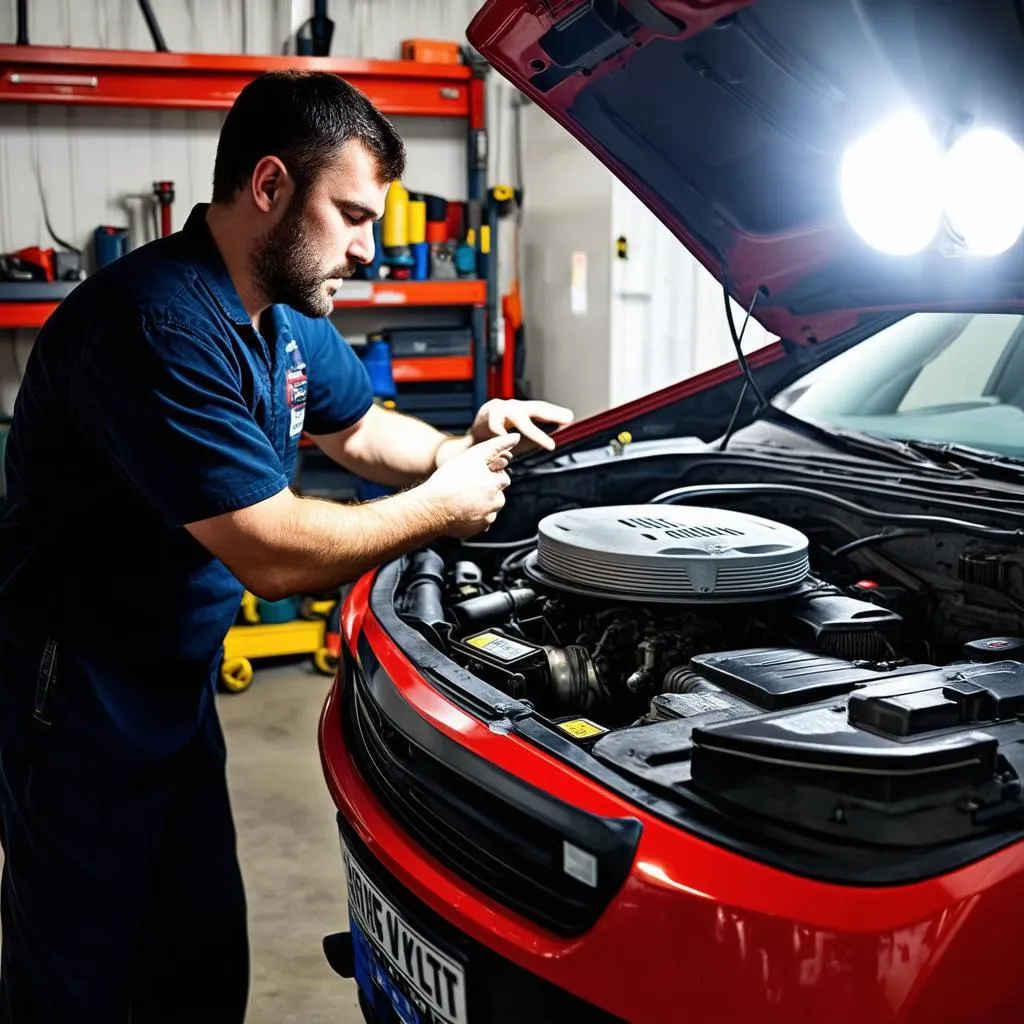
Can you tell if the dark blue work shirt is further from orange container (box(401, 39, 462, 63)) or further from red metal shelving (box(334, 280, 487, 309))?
orange container (box(401, 39, 462, 63))

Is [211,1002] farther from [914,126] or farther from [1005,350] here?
[1005,350]

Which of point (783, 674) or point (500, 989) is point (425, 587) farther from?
point (500, 989)

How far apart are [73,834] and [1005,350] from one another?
186 centimetres

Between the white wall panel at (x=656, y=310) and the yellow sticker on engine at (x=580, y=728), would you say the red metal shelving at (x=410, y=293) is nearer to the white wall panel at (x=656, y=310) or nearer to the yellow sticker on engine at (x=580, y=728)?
the white wall panel at (x=656, y=310)

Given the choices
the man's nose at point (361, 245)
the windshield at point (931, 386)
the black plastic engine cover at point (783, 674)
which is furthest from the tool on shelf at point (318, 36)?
the black plastic engine cover at point (783, 674)

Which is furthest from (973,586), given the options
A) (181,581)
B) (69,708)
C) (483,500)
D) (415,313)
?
(415,313)

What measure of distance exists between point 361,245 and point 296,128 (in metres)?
0.19

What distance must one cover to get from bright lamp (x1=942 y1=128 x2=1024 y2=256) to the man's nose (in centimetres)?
79

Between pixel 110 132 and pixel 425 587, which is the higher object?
pixel 110 132

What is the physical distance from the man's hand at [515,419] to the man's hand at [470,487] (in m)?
0.18

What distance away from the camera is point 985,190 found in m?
1.32

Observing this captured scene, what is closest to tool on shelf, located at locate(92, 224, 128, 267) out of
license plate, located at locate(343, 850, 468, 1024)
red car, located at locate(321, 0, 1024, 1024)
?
red car, located at locate(321, 0, 1024, 1024)

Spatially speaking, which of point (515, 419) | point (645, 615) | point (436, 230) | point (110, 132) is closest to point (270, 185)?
point (515, 419)

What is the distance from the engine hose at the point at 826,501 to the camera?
1632 mm
